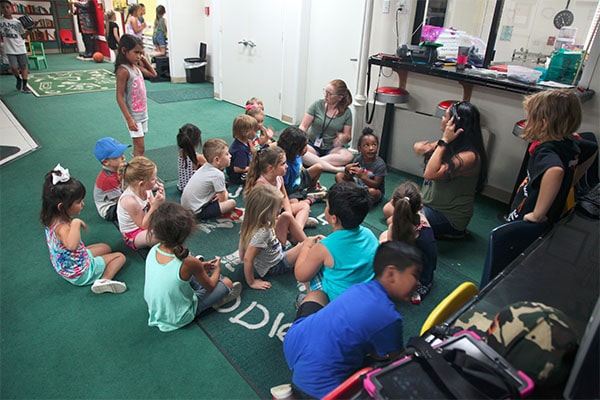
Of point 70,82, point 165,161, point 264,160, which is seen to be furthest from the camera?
point 70,82

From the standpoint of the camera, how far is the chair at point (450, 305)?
4.32 ft

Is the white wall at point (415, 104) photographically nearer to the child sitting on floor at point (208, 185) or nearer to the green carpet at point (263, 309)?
the green carpet at point (263, 309)

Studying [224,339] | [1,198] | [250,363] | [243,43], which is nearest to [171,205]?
[224,339]

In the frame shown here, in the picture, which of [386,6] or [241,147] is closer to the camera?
[241,147]

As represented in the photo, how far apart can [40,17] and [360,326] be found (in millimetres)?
11651

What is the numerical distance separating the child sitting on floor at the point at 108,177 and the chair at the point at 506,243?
2.36m

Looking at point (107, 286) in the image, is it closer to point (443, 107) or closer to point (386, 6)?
point (443, 107)

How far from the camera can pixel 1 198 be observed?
3.12 metres

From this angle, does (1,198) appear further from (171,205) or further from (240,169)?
(171,205)

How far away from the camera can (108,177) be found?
9.20 ft

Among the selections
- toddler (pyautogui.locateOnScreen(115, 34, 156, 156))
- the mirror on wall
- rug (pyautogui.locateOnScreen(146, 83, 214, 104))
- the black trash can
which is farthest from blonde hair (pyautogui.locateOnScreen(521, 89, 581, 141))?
the black trash can

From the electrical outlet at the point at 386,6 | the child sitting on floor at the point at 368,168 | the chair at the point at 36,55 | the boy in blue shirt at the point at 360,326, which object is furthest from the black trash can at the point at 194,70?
the boy in blue shirt at the point at 360,326

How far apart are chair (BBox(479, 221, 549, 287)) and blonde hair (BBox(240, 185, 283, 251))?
3.62 ft

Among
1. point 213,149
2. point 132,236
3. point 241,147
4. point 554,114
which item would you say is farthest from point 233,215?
point 554,114
